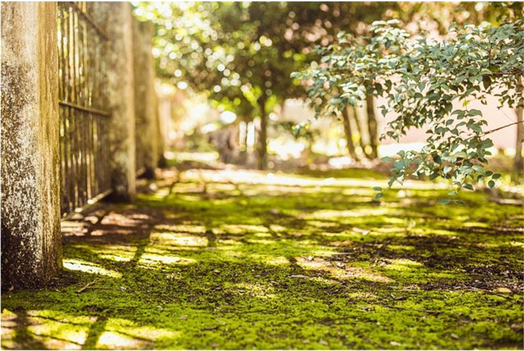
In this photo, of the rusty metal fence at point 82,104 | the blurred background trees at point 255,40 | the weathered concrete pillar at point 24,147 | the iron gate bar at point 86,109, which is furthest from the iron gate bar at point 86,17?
the blurred background trees at point 255,40

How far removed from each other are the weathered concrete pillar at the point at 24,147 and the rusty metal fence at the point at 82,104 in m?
1.64

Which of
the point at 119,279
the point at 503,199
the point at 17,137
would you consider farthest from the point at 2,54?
the point at 503,199

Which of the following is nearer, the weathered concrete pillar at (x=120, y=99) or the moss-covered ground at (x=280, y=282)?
the moss-covered ground at (x=280, y=282)

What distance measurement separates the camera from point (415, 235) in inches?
215

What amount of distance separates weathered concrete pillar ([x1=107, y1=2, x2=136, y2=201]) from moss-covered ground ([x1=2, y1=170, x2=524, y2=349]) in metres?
0.59

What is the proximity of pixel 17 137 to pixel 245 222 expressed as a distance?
10.7ft

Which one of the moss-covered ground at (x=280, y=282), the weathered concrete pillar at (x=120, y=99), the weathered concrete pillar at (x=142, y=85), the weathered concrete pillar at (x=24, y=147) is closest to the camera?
the moss-covered ground at (x=280, y=282)

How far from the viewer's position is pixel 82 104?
5918mm

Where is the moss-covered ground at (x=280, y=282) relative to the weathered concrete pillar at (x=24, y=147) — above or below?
below

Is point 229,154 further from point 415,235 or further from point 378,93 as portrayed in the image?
point 378,93

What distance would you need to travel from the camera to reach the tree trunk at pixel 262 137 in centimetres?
1284

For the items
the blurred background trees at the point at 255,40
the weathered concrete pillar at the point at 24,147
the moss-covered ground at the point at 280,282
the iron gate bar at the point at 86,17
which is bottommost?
the moss-covered ground at the point at 280,282

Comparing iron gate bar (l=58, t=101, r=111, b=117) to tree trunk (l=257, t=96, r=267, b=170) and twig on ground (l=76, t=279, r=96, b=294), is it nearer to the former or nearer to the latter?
twig on ground (l=76, t=279, r=96, b=294)

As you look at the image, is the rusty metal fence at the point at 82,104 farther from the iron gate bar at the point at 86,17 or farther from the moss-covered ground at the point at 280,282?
the moss-covered ground at the point at 280,282
